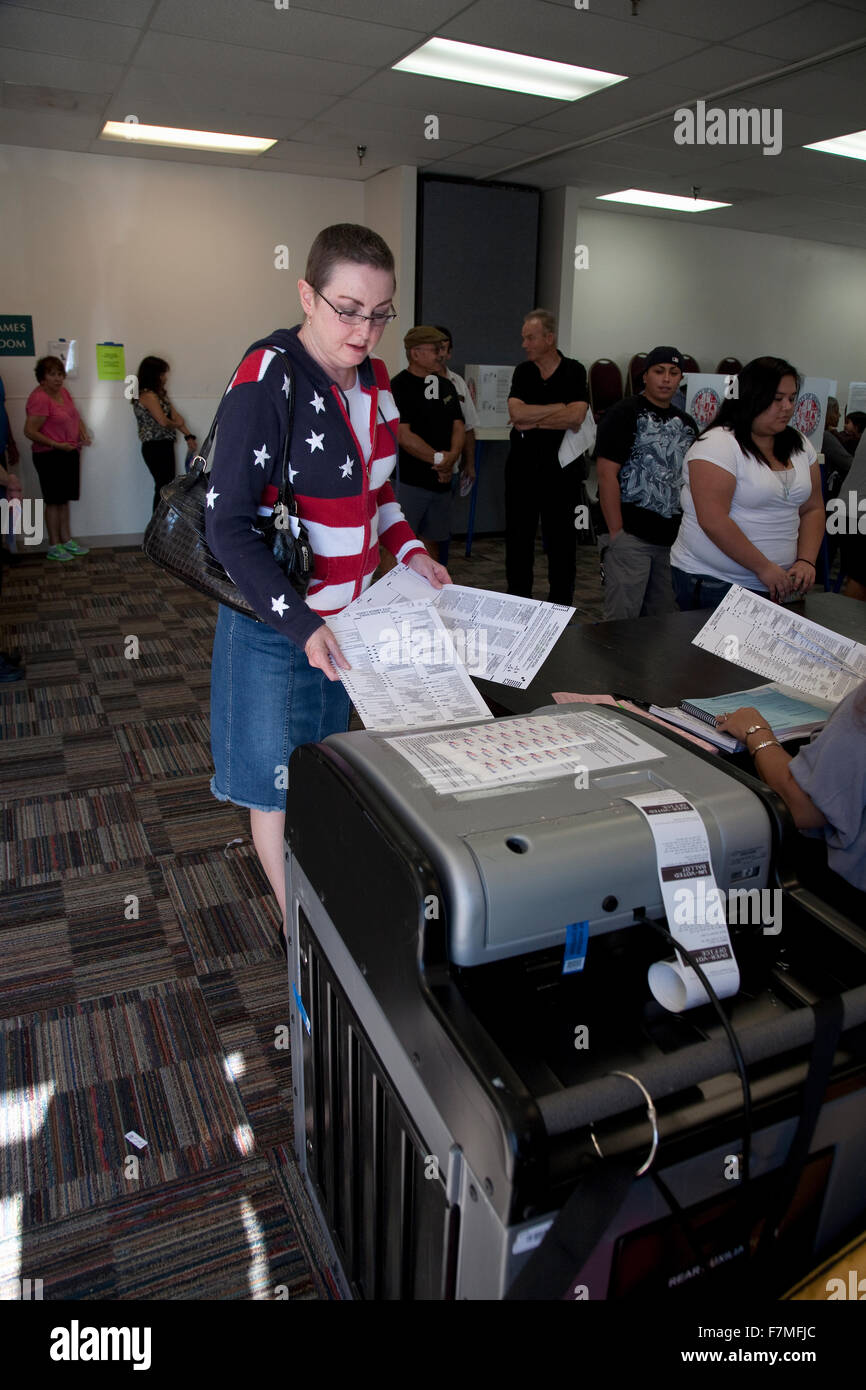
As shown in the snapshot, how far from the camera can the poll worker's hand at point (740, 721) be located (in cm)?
136

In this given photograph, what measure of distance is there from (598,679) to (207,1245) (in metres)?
1.17

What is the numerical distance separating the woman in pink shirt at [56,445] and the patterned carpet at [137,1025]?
2.98 metres

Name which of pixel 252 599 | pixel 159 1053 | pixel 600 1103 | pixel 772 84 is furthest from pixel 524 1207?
pixel 772 84

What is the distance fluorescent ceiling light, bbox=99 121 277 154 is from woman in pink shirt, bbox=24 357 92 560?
143 centimetres

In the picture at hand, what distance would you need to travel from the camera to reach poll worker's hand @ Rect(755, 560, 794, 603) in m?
2.32

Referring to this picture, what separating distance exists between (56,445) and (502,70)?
3636mm

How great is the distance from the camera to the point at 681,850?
82cm

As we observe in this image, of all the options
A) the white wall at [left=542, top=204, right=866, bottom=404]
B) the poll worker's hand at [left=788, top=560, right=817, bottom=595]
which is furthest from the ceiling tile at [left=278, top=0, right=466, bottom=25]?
the white wall at [left=542, top=204, right=866, bottom=404]

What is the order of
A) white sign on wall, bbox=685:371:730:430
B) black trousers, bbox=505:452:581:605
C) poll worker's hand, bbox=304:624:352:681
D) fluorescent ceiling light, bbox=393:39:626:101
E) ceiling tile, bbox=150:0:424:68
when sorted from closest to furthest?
poll worker's hand, bbox=304:624:352:681 → ceiling tile, bbox=150:0:424:68 → fluorescent ceiling light, bbox=393:39:626:101 → black trousers, bbox=505:452:581:605 → white sign on wall, bbox=685:371:730:430

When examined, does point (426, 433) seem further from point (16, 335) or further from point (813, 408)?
point (16, 335)

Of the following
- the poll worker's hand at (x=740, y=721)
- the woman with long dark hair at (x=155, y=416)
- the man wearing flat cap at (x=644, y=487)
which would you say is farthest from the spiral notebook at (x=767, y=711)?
the woman with long dark hair at (x=155, y=416)

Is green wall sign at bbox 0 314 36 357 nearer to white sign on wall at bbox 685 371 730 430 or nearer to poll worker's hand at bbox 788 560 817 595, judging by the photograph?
white sign on wall at bbox 685 371 730 430

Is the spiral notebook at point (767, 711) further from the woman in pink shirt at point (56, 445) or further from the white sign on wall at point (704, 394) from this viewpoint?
the woman in pink shirt at point (56, 445)
